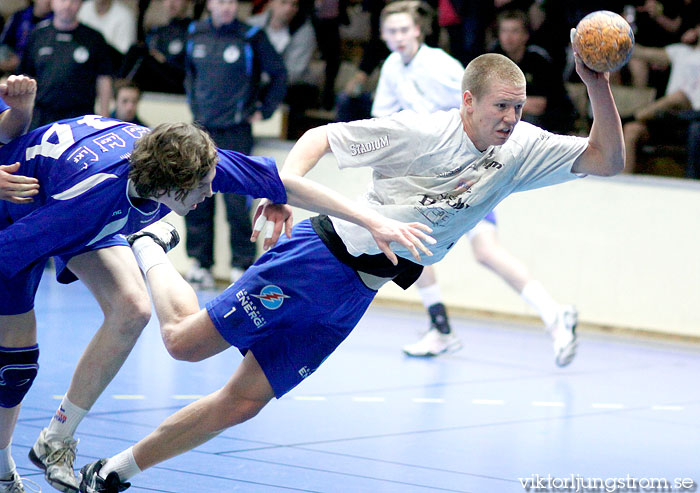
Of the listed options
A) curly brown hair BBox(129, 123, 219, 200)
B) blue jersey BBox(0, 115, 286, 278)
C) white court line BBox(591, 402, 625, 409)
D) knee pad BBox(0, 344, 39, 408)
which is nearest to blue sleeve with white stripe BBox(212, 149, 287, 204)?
blue jersey BBox(0, 115, 286, 278)

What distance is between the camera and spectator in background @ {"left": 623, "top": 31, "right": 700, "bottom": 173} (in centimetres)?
960

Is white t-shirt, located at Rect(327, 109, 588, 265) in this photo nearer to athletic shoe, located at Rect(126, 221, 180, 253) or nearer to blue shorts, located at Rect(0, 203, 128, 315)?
athletic shoe, located at Rect(126, 221, 180, 253)

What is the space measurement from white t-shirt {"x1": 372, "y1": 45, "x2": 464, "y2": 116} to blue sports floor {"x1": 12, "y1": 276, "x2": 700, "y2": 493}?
1828 millimetres

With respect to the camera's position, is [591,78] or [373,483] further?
[373,483]

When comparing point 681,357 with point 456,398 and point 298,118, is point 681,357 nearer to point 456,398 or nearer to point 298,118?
point 456,398

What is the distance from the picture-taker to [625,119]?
32.2ft

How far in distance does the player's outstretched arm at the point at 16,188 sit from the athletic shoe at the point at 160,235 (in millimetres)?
818

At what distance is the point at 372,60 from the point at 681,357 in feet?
14.4

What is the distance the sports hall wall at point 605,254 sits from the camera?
895 centimetres

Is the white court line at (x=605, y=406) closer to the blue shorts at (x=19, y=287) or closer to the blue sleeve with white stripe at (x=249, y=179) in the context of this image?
the blue sleeve with white stripe at (x=249, y=179)

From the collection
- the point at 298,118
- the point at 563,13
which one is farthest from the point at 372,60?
the point at 563,13

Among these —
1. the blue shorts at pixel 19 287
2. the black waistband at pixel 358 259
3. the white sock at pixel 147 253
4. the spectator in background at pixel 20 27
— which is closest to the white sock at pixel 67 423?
the blue shorts at pixel 19 287

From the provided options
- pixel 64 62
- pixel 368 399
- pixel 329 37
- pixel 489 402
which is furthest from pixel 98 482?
pixel 329 37

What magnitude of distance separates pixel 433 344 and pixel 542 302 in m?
0.93
